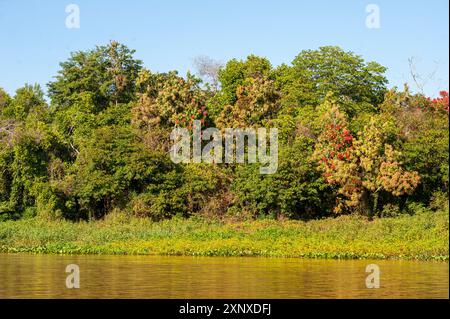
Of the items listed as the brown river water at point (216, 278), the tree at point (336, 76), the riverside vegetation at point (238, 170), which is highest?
the tree at point (336, 76)

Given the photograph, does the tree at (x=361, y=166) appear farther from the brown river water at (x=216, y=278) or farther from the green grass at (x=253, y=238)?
the brown river water at (x=216, y=278)

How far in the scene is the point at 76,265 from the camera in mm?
23797

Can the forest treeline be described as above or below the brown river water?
above

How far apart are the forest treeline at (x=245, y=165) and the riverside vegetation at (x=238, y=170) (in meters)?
0.07

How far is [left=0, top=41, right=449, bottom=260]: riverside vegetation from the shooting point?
31891 millimetres

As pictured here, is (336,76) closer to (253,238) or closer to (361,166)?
(361,166)

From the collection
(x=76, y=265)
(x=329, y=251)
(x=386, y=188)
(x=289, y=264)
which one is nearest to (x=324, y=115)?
(x=386, y=188)

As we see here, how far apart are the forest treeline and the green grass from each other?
2138 millimetres

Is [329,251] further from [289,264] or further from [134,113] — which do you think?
[134,113]

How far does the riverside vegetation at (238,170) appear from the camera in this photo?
31891 millimetres

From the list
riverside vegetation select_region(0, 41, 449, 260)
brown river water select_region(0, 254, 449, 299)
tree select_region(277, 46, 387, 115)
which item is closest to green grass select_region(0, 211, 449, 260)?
riverside vegetation select_region(0, 41, 449, 260)

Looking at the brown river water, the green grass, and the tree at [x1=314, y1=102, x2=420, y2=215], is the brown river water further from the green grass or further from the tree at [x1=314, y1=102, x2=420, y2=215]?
the tree at [x1=314, y1=102, x2=420, y2=215]

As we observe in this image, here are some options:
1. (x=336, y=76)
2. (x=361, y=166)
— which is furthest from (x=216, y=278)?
(x=336, y=76)

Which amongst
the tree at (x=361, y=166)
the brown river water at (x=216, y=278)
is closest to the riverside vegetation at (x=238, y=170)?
the tree at (x=361, y=166)
